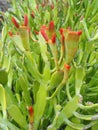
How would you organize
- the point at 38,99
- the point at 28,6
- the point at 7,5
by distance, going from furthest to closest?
the point at 7,5 → the point at 28,6 → the point at 38,99

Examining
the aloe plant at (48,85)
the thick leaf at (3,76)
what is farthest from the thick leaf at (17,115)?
the thick leaf at (3,76)

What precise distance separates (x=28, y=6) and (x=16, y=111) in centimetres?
109

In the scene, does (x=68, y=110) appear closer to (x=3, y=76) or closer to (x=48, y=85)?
(x=48, y=85)

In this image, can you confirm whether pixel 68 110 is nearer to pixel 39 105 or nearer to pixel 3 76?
pixel 39 105

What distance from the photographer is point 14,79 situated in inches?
42.8

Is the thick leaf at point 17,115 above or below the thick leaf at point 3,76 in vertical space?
below

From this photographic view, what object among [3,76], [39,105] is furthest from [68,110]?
[3,76]

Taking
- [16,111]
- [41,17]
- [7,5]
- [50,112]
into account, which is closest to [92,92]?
[50,112]

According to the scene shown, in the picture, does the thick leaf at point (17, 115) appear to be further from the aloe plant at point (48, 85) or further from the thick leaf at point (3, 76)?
the thick leaf at point (3, 76)

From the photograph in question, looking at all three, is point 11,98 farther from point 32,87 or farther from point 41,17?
point 41,17

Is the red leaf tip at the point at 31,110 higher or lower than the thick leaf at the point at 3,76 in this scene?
lower

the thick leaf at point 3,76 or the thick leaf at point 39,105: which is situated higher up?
the thick leaf at point 3,76

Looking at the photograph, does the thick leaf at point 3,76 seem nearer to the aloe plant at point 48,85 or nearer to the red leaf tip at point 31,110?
the aloe plant at point 48,85

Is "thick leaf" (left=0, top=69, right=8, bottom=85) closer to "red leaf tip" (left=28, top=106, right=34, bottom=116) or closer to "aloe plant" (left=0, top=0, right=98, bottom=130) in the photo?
"aloe plant" (left=0, top=0, right=98, bottom=130)
